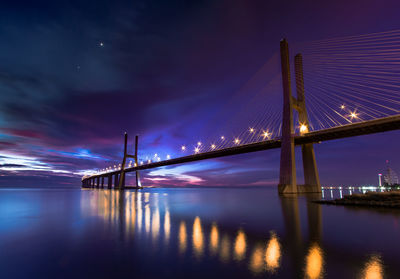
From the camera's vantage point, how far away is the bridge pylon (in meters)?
31.0

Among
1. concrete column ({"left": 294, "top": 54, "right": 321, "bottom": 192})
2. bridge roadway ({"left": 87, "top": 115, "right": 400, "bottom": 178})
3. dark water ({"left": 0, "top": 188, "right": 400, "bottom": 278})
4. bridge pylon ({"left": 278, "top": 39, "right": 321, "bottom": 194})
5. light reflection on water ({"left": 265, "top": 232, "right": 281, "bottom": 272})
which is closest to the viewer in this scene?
dark water ({"left": 0, "top": 188, "right": 400, "bottom": 278})

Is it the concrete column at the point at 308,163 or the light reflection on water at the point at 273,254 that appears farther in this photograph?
the concrete column at the point at 308,163

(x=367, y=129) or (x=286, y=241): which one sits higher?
(x=367, y=129)

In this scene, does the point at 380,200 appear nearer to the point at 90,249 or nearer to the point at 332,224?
the point at 332,224

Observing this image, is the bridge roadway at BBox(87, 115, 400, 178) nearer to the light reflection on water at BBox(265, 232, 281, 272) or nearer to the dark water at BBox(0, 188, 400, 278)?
the dark water at BBox(0, 188, 400, 278)

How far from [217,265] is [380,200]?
19842 millimetres

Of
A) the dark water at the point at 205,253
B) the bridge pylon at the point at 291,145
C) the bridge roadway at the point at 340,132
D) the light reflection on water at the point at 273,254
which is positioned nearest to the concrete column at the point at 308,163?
the bridge pylon at the point at 291,145

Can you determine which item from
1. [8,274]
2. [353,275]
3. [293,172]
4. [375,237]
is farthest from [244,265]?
[293,172]

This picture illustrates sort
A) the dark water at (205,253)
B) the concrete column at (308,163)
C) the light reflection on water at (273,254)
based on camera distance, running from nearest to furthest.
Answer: the dark water at (205,253) < the light reflection on water at (273,254) < the concrete column at (308,163)

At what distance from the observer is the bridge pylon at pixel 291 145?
31.0 metres

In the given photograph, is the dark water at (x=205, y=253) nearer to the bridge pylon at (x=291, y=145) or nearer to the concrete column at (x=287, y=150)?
the concrete column at (x=287, y=150)

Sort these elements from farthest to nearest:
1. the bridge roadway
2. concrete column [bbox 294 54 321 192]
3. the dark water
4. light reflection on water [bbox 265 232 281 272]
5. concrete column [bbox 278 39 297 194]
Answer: concrete column [bbox 294 54 321 192]
concrete column [bbox 278 39 297 194]
the bridge roadway
light reflection on water [bbox 265 232 281 272]
the dark water

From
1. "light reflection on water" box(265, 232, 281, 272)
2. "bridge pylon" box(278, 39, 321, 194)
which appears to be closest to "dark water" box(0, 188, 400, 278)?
"light reflection on water" box(265, 232, 281, 272)

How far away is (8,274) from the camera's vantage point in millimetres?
5023
